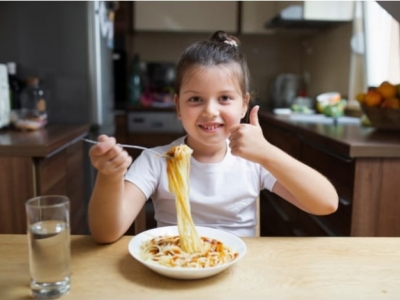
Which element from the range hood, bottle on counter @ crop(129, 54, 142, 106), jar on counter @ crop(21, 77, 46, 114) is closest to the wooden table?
jar on counter @ crop(21, 77, 46, 114)

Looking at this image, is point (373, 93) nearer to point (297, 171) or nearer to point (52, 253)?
point (297, 171)

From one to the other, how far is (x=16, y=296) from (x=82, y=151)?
5.40 feet

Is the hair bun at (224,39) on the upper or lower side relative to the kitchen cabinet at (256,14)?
lower

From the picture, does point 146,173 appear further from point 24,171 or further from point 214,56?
point 24,171

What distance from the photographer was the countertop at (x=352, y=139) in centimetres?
142

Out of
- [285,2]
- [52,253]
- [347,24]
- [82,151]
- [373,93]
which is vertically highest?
[285,2]

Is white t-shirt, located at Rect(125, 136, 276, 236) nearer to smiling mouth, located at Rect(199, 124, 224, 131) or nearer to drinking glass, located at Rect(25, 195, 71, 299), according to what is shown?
smiling mouth, located at Rect(199, 124, 224, 131)

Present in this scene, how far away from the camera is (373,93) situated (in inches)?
75.0

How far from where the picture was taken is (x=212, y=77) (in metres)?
1.02

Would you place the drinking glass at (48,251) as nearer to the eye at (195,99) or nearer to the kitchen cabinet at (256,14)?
the eye at (195,99)

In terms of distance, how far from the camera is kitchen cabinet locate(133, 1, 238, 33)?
3639mm

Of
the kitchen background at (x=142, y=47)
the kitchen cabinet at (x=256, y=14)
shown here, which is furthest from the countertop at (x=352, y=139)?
the kitchen cabinet at (x=256, y=14)

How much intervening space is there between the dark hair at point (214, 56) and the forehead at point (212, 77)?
14mm

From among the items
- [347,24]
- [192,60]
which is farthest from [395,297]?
[347,24]
